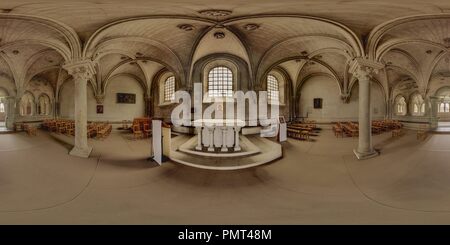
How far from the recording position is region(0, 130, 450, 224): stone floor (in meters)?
1.62

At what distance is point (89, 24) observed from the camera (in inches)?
71.8

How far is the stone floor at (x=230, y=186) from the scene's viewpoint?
1623mm

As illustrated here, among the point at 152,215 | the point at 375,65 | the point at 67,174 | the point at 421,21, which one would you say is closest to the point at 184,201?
the point at 152,215

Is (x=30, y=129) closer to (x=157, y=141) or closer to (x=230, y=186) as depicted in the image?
(x=157, y=141)

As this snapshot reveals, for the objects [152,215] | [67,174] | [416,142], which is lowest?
[152,215]

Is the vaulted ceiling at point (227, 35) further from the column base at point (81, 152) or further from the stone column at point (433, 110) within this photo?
the column base at point (81, 152)

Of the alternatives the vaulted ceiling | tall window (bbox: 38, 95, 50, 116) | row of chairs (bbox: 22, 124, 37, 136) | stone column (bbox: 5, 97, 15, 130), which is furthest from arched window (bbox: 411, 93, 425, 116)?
stone column (bbox: 5, 97, 15, 130)

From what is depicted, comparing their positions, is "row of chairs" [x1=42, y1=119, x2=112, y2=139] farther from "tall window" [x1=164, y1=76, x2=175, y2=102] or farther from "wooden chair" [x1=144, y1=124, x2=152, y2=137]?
"tall window" [x1=164, y1=76, x2=175, y2=102]

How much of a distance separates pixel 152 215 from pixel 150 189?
0.90 feet

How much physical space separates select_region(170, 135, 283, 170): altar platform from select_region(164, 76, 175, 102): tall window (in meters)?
0.48

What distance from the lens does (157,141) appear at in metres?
2.09

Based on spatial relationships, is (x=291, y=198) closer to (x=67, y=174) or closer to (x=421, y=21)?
(x=421, y=21)

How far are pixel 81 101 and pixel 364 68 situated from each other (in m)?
3.08

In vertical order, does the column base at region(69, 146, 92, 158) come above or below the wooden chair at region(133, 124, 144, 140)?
below
